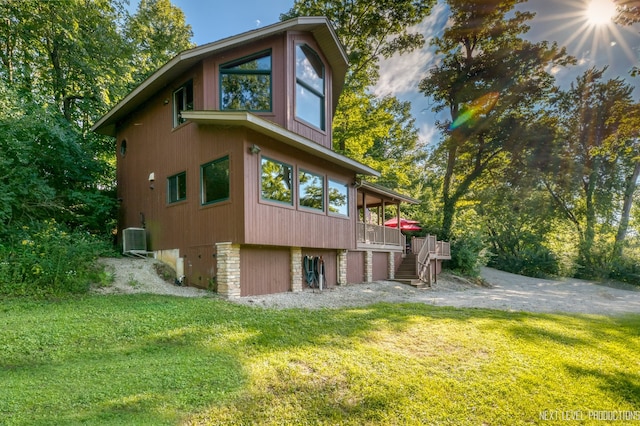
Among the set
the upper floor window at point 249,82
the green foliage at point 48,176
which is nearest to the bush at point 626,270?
the upper floor window at point 249,82

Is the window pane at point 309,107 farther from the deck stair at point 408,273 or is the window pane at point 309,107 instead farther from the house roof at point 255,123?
the deck stair at point 408,273

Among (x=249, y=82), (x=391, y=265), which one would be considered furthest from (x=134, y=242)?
(x=391, y=265)

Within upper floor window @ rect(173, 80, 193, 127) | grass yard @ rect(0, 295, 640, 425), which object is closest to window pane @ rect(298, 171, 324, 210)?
upper floor window @ rect(173, 80, 193, 127)

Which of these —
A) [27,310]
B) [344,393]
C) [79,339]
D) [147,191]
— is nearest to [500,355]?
[344,393]

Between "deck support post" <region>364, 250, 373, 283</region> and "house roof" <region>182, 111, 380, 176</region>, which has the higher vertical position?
"house roof" <region>182, 111, 380, 176</region>

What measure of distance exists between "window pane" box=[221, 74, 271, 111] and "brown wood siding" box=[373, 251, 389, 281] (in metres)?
8.10

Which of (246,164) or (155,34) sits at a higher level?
(155,34)

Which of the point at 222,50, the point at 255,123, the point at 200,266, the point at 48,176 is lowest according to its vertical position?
the point at 200,266

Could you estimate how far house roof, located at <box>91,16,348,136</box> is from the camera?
8859 millimetres

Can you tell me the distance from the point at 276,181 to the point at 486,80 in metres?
17.2

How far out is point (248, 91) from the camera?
947 cm

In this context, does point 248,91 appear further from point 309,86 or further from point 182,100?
point 182,100

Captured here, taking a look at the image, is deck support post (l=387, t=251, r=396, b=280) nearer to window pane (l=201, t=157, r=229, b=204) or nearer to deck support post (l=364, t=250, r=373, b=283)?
deck support post (l=364, t=250, r=373, b=283)

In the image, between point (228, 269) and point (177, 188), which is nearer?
point (228, 269)
